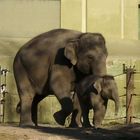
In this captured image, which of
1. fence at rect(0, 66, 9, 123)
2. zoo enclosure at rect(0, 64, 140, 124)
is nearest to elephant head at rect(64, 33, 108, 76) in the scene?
zoo enclosure at rect(0, 64, 140, 124)

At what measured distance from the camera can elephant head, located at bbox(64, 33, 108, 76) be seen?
36.9 feet

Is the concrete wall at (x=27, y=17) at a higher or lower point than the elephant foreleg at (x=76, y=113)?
higher

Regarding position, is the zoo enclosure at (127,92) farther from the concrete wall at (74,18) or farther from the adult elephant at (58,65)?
the adult elephant at (58,65)

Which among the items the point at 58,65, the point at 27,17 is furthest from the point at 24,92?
the point at 27,17

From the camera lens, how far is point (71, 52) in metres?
11.2

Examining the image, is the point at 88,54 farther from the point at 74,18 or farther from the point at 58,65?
the point at 74,18

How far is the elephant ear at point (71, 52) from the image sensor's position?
11194mm

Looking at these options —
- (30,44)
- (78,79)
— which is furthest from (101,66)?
(30,44)

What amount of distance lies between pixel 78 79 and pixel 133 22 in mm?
10150

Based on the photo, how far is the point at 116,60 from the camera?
60.3 ft

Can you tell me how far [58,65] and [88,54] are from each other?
51cm

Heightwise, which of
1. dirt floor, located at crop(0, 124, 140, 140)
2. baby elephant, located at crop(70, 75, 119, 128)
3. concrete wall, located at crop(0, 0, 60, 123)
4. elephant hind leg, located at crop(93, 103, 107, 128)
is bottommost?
dirt floor, located at crop(0, 124, 140, 140)

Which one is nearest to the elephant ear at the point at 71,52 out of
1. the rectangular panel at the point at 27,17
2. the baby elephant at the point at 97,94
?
the baby elephant at the point at 97,94

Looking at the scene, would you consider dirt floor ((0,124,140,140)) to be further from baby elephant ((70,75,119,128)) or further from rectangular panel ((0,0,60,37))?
rectangular panel ((0,0,60,37))
